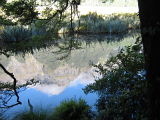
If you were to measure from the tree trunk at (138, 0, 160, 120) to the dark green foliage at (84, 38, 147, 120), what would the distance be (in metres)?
0.75

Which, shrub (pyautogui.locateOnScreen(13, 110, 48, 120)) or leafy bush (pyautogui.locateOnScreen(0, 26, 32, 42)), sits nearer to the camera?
shrub (pyautogui.locateOnScreen(13, 110, 48, 120))

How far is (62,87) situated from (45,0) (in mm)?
2262

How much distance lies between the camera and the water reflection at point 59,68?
253 inches

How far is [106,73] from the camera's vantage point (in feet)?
14.0

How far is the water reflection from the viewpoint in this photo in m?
6.42

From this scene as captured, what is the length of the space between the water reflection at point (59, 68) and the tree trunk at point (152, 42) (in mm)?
2540

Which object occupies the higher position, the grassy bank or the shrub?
the grassy bank

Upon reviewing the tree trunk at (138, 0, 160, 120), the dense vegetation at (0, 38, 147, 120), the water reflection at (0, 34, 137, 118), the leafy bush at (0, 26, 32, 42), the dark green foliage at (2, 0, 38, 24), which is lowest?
the water reflection at (0, 34, 137, 118)

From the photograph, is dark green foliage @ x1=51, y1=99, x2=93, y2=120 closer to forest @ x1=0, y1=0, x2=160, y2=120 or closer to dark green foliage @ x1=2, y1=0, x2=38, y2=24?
forest @ x1=0, y1=0, x2=160, y2=120

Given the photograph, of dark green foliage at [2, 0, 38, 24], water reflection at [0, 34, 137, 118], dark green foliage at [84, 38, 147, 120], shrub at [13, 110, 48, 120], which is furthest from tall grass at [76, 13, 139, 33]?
dark green foliage at [84, 38, 147, 120]

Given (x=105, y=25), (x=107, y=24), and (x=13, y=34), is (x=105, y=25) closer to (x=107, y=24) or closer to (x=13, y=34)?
(x=107, y=24)

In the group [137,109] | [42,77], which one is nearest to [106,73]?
[137,109]

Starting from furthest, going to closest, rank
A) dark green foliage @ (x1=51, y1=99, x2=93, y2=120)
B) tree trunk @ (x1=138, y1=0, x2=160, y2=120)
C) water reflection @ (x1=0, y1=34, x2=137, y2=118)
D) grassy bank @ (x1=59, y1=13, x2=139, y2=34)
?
1. grassy bank @ (x1=59, y1=13, x2=139, y2=34)
2. water reflection @ (x1=0, y1=34, x2=137, y2=118)
3. dark green foliage @ (x1=51, y1=99, x2=93, y2=120)
4. tree trunk @ (x1=138, y1=0, x2=160, y2=120)

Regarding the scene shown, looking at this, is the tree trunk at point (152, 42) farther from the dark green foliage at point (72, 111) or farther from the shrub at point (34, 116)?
the shrub at point (34, 116)
